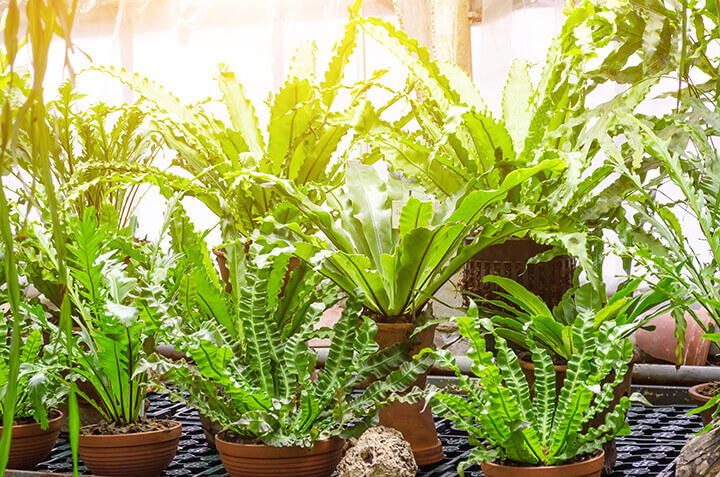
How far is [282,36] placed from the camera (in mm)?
2697

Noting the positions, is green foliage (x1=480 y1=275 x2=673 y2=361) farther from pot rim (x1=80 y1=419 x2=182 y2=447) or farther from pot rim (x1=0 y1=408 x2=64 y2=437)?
pot rim (x1=0 y1=408 x2=64 y2=437)

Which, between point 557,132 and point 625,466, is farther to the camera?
point 557,132

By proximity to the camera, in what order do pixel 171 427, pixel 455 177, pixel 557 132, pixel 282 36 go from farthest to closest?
pixel 282 36, pixel 455 177, pixel 557 132, pixel 171 427

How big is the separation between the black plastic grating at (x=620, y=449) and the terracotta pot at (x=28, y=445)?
0.07 ft

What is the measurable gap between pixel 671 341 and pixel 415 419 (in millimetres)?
978

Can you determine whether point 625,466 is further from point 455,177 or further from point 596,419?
point 455,177

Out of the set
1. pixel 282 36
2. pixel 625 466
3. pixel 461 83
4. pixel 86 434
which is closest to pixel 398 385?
pixel 625 466

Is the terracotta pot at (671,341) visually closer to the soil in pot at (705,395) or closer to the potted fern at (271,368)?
the soil in pot at (705,395)

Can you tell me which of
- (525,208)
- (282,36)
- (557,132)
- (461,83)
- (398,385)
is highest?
(282,36)

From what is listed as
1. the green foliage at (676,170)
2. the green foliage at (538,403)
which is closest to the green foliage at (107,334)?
the green foliage at (538,403)

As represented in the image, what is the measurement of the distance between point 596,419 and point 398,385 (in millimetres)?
246

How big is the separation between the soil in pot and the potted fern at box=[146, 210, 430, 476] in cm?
35

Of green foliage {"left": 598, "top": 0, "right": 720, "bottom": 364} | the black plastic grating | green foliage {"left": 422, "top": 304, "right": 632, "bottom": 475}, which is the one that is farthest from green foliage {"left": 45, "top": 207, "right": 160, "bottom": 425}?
green foliage {"left": 598, "top": 0, "right": 720, "bottom": 364}

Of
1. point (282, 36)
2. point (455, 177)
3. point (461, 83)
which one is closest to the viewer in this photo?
point (455, 177)
